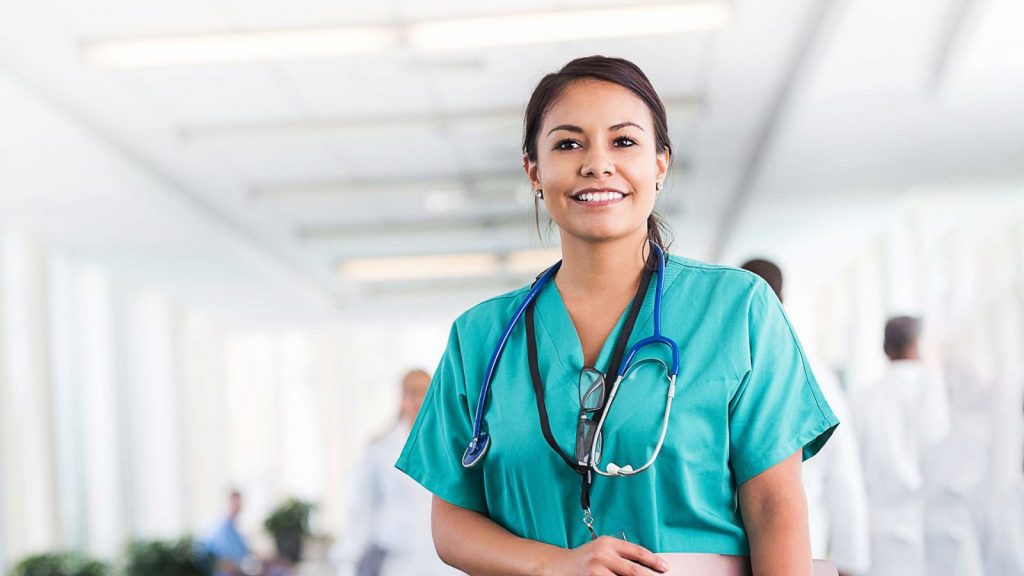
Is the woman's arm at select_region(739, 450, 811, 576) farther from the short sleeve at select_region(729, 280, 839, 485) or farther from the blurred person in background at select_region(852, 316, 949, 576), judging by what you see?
the blurred person in background at select_region(852, 316, 949, 576)

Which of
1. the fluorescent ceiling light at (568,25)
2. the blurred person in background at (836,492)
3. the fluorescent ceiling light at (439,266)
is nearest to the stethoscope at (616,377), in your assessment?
the blurred person in background at (836,492)

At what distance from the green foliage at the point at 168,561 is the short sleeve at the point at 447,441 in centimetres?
961

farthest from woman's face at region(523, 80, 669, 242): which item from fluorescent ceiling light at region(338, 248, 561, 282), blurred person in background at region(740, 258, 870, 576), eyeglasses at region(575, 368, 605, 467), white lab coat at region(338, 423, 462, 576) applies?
fluorescent ceiling light at region(338, 248, 561, 282)

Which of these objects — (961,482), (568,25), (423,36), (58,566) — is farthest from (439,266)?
(961,482)

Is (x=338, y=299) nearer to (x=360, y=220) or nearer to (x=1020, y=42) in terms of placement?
(x=360, y=220)

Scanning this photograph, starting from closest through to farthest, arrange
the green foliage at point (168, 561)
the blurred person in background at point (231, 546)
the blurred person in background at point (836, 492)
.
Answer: the blurred person in background at point (836, 492) → the green foliage at point (168, 561) → the blurred person in background at point (231, 546)

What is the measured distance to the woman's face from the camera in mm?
1446

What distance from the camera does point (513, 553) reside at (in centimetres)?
142

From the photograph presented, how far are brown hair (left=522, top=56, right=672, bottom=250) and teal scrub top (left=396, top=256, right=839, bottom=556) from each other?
160 millimetres

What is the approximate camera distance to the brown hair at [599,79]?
1470 millimetres

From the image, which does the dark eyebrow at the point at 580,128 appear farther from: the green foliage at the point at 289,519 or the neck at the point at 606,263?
the green foliage at the point at 289,519

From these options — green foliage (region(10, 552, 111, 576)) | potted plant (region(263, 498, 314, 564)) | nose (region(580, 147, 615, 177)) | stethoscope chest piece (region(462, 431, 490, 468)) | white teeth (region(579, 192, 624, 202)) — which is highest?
nose (region(580, 147, 615, 177))

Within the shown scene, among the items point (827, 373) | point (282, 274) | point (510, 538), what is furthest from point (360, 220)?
point (510, 538)

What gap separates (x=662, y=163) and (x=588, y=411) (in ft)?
1.13
